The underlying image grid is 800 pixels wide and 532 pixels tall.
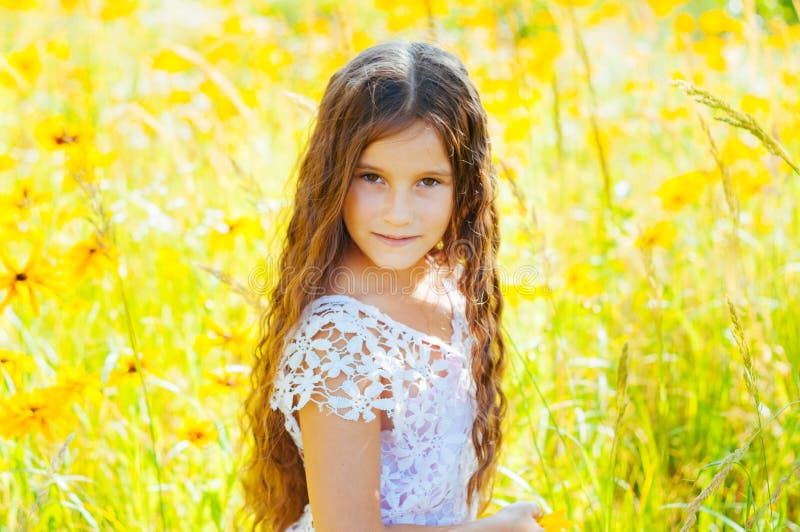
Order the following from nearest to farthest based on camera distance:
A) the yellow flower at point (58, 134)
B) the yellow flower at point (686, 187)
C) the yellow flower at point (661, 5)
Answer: the yellow flower at point (58, 134) → the yellow flower at point (686, 187) → the yellow flower at point (661, 5)

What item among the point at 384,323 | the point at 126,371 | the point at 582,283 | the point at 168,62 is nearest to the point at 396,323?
the point at 384,323

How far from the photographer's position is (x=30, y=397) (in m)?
1.32

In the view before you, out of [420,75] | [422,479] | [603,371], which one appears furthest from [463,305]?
[603,371]

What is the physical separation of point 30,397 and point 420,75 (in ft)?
2.66

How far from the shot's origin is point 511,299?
1982mm

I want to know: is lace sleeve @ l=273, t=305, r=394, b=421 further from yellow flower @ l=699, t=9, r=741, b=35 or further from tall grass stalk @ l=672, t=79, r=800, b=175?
yellow flower @ l=699, t=9, r=741, b=35

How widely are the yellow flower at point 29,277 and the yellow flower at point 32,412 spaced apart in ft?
0.55

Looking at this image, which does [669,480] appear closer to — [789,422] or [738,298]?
[789,422]

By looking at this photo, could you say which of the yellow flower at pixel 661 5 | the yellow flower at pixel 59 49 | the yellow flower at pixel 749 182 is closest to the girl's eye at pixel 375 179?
the yellow flower at pixel 749 182

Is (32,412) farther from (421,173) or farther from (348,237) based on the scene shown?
(421,173)

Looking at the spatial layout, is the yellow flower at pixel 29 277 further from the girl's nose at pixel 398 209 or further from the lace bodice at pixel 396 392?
the girl's nose at pixel 398 209

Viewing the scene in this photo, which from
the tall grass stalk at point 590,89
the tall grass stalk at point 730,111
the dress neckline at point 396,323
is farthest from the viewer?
the tall grass stalk at point 590,89

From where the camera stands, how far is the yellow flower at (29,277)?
1410mm

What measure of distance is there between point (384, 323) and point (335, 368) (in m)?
0.12
